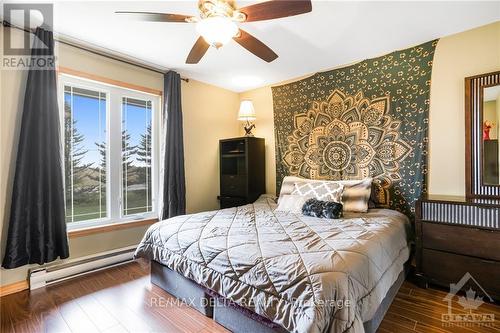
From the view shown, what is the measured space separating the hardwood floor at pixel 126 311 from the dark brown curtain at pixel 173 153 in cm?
104

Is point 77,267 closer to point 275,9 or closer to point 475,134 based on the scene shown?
point 275,9

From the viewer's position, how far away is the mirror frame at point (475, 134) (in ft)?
7.40

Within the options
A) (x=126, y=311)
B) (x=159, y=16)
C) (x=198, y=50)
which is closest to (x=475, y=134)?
(x=198, y=50)

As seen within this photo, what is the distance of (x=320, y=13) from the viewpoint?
2.09 meters

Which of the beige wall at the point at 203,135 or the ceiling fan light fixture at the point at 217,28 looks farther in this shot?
the beige wall at the point at 203,135

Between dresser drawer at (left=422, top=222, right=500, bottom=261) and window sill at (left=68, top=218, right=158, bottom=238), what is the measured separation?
10.0 ft

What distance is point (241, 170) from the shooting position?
154 inches

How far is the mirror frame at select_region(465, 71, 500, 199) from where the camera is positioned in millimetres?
2256

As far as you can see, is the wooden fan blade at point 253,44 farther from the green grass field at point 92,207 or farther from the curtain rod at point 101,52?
the green grass field at point 92,207

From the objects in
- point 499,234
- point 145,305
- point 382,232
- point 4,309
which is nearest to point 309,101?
point 382,232

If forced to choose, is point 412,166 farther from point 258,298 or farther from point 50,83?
point 50,83

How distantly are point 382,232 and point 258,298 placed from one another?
1122mm

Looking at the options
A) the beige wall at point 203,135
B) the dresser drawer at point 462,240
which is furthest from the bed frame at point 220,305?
the beige wall at point 203,135

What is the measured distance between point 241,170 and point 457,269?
2733 millimetres
